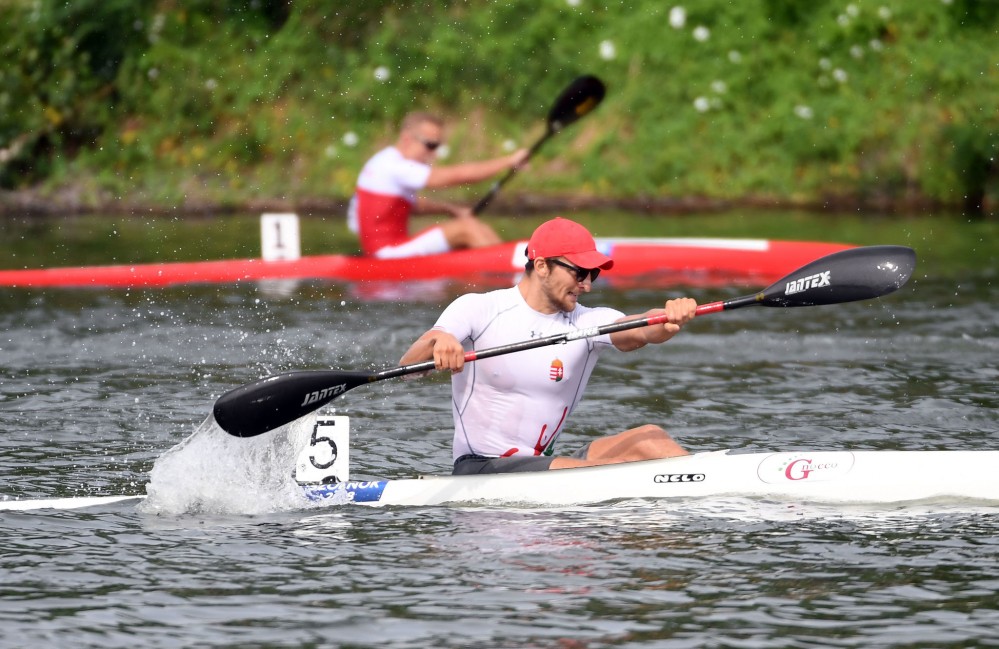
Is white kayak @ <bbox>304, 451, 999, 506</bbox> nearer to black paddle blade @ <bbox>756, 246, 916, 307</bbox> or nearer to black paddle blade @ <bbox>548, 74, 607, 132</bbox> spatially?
black paddle blade @ <bbox>756, 246, 916, 307</bbox>

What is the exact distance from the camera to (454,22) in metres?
21.7

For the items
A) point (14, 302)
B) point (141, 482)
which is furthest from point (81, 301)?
point (141, 482)

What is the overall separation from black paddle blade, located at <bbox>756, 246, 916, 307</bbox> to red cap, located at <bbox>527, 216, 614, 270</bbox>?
3.25 ft

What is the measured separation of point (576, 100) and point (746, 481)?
7.98m

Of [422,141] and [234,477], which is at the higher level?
[422,141]

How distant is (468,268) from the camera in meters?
13.7

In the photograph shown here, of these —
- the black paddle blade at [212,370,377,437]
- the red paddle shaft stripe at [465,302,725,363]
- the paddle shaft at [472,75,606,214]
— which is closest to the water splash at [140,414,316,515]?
the black paddle blade at [212,370,377,437]

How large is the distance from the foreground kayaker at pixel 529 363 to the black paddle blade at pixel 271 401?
454 millimetres

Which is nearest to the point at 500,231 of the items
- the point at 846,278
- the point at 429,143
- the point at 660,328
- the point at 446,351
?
the point at 429,143

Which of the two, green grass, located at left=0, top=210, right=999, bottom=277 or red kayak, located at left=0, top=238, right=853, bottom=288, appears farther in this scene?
green grass, located at left=0, top=210, right=999, bottom=277

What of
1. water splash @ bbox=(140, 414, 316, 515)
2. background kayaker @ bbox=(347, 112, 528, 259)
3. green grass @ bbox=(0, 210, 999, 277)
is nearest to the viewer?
water splash @ bbox=(140, 414, 316, 515)

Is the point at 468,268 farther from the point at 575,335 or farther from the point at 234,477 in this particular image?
the point at 575,335

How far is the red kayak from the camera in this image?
44.5ft

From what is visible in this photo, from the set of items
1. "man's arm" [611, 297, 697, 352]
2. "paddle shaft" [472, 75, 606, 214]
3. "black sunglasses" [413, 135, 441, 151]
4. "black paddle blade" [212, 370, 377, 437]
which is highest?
"paddle shaft" [472, 75, 606, 214]
